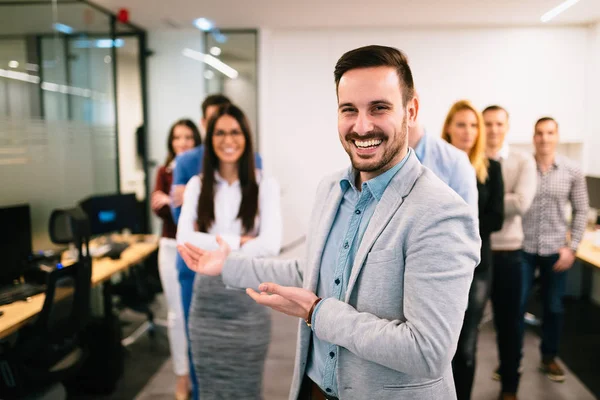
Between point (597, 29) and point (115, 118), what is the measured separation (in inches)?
162

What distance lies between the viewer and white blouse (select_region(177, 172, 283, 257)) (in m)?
2.05

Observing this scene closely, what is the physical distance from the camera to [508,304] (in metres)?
2.66

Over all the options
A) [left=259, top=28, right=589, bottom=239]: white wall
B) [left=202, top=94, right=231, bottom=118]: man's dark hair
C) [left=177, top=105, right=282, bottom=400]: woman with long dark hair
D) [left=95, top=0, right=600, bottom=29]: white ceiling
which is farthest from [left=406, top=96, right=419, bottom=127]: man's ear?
[left=259, top=28, right=589, bottom=239]: white wall

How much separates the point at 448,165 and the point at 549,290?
1.99m

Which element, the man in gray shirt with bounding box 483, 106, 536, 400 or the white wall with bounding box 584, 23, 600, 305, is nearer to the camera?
the white wall with bounding box 584, 23, 600, 305

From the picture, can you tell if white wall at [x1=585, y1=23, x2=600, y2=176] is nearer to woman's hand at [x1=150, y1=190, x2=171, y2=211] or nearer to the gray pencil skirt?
the gray pencil skirt

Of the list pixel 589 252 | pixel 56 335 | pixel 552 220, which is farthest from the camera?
pixel 589 252

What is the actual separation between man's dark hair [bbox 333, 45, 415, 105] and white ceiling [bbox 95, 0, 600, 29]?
126 inches

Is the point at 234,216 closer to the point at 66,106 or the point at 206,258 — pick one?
the point at 206,258

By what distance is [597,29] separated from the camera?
219 cm

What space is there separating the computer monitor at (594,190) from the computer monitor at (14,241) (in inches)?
168

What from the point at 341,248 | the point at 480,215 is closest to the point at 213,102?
the point at 480,215

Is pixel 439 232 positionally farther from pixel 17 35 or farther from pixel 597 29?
pixel 17 35

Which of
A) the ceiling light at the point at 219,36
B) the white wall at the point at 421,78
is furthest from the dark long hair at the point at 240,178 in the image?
the ceiling light at the point at 219,36
